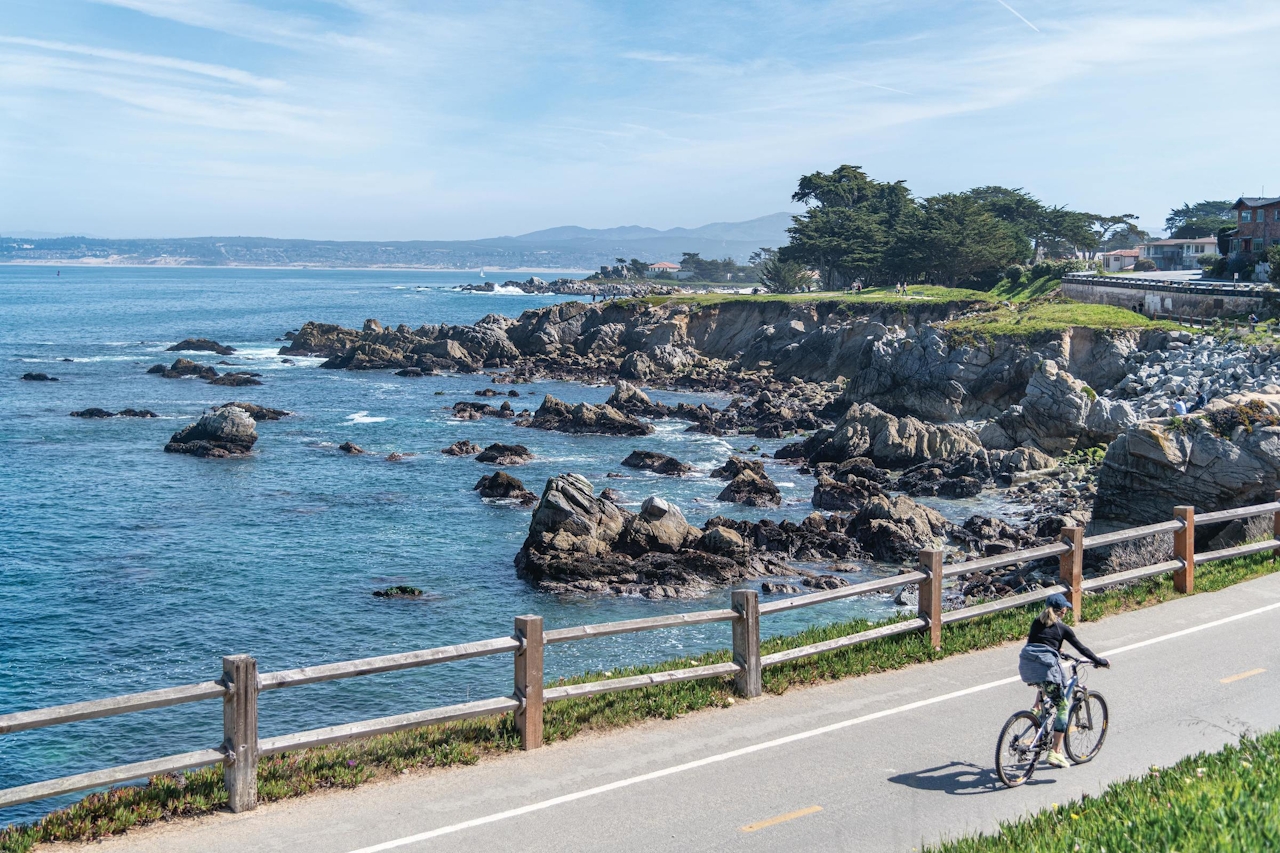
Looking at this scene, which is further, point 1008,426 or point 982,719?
point 1008,426

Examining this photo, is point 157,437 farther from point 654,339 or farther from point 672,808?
point 672,808

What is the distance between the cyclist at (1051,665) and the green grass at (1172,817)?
79 cm

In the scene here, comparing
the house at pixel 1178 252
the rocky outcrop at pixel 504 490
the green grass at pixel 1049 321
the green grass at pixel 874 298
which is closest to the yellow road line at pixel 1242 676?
the rocky outcrop at pixel 504 490

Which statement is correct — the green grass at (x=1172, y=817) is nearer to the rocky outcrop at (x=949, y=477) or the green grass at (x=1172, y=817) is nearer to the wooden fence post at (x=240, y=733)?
the wooden fence post at (x=240, y=733)

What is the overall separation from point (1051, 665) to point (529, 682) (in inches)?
206

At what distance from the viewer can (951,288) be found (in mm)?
101438

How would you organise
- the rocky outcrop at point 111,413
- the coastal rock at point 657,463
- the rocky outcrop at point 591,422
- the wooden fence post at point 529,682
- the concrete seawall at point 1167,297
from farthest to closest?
the rocky outcrop at point 111,413 → the rocky outcrop at point 591,422 → the concrete seawall at point 1167,297 → the coastal rock at point 657,463 → the wooden fence post at point 529,682

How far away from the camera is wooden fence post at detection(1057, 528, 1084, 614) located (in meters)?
15.8

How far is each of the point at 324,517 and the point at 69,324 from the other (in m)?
121

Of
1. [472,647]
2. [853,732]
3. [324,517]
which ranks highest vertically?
[472,647]

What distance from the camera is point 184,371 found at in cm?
8838

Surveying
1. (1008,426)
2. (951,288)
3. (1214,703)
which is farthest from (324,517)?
(951,288)

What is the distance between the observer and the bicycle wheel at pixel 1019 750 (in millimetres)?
10648

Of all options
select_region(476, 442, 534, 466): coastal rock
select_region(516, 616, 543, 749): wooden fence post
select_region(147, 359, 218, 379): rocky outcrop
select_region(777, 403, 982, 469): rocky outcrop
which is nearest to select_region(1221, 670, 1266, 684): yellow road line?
select_region(516, 616, 543, 749): wooden fence post
